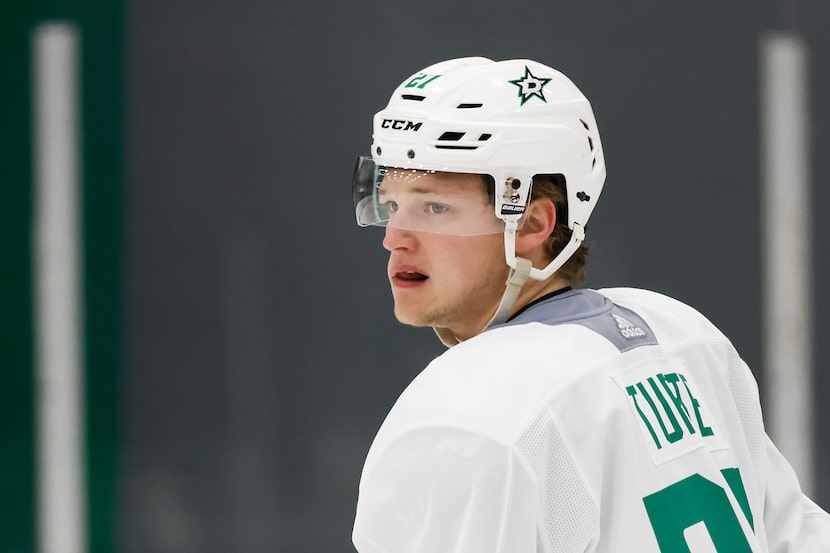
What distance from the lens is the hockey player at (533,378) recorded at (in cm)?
119

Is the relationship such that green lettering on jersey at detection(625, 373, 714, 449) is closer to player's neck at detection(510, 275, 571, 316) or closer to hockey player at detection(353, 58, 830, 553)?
hockey player at detection(353, 58, 830, 553)

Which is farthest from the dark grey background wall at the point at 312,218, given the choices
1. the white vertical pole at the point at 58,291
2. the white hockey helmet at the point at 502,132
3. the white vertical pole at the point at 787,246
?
the white hockey helmet at the point at 502,132

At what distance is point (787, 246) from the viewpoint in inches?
149

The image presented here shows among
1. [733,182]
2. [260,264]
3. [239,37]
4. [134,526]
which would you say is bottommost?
[134,526]

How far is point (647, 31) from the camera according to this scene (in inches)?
150

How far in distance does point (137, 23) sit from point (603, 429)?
2964 millimetres

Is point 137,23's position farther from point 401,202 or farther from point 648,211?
point 401,202

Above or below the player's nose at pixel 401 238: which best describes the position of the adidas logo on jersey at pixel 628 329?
below

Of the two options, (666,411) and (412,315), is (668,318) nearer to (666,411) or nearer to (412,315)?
(666,411)

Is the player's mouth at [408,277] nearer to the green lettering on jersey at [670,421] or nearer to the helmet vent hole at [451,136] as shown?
the helmet vent hole at [451,136]

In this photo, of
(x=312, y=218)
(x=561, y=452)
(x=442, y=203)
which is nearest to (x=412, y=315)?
(x=442, y=203)

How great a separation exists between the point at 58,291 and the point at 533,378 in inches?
111

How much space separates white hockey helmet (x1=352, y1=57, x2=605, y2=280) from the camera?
1472 mm

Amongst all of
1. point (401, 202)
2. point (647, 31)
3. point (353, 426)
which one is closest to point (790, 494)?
point (401, 202)
